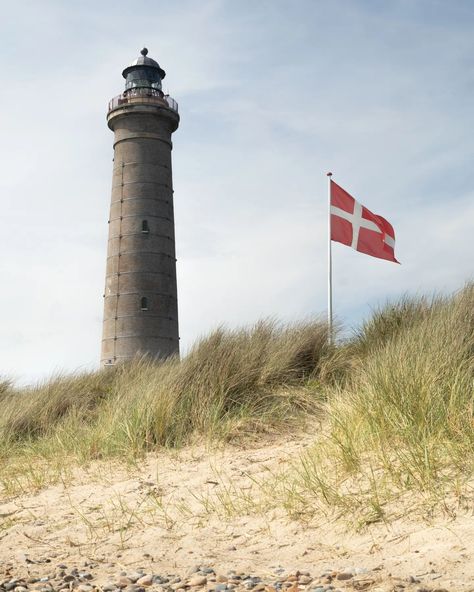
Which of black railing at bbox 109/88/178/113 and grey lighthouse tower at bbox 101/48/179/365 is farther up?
black railing at bbox 109/88/178/113

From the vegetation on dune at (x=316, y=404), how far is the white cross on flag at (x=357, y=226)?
12.3ft

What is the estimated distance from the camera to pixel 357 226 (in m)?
13.4

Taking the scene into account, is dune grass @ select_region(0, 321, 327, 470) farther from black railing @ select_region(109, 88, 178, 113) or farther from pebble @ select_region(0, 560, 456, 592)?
black railing @ select_region(109, 88, 178, 113)

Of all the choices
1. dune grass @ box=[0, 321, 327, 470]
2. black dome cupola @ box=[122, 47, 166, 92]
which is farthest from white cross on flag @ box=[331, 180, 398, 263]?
black dome cupola @ box=[122, 47, 166, 92]

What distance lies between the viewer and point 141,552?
4.51 m

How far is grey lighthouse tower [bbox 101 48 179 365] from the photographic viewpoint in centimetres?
2431

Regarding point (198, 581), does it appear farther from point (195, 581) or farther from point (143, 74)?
point (143, 74)

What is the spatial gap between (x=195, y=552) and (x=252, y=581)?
2.84ft

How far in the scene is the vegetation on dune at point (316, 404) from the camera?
474 centimetres

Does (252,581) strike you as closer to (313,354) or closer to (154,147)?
(313,354)

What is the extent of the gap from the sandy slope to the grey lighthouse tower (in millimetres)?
17555

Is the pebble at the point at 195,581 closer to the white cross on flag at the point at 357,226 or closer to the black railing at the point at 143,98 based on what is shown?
the white cross on flag at the point at 357,226

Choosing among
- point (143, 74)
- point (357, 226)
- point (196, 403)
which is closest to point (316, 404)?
point (196, 403)

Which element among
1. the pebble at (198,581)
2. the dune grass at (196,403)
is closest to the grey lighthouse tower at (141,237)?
the dune grass at (196,403)
